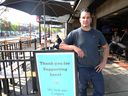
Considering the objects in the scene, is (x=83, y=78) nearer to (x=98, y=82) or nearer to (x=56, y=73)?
(x=98, y=82)

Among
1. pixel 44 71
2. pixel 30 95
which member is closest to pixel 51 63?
pixel 44 71

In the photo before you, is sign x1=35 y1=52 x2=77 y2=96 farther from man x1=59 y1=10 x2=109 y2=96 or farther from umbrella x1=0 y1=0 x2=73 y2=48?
umbrella x1=0 y1=0 x2=73 y2=48

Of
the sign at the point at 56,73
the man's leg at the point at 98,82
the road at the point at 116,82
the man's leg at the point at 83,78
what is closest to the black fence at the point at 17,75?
the sign at the point at 56,73

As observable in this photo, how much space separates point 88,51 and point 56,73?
2.05 feet

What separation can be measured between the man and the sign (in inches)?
9.0

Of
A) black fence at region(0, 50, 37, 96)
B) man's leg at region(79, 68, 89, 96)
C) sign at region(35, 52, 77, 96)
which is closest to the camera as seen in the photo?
sign at region(35, 52, 77, 96)

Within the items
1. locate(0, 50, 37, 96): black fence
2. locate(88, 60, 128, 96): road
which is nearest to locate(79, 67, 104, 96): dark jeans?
locate(0, 50, 37, 96): black fence

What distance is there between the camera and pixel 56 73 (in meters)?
3.66

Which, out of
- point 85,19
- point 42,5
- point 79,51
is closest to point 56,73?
point 79,51

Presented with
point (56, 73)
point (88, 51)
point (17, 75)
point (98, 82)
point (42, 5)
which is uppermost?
point (42, 5)

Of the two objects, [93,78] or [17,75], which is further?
[17,75]

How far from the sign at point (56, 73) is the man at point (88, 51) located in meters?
0.23

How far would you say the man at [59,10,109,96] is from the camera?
12.3 ft

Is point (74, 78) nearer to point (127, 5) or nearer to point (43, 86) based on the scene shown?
point (43, 86)
